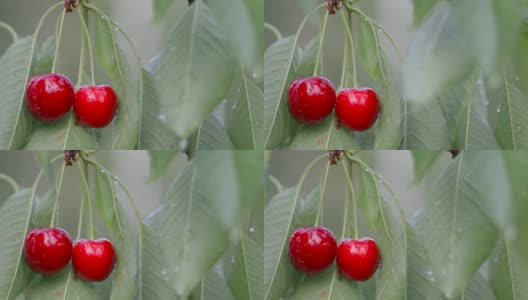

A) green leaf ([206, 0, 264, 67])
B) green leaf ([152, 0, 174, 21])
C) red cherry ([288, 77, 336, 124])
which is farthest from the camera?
red cherry ([288, 77, 336, 124])

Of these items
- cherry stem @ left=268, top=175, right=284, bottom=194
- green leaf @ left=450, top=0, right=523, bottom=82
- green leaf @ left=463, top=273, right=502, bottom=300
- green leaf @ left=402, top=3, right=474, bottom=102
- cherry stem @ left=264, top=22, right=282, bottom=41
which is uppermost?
green leaf @ left=450, top=0, right=523, bottom=82

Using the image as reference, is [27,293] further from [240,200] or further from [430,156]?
[430,156]

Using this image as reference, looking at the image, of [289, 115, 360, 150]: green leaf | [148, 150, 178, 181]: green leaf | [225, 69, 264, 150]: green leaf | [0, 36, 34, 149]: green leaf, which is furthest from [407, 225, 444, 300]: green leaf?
[0, 36, 34, 149]: green leaf

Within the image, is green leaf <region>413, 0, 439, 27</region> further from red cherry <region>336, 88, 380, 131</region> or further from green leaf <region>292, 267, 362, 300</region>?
green leaf <region>292, 267, 362, 300</region>

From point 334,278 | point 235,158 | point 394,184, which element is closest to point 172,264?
point 235,158

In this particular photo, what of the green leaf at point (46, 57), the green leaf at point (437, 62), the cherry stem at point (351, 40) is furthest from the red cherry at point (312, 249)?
the green leaf at point (46, 57)

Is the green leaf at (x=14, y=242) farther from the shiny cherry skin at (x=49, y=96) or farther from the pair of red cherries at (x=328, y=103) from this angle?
the pair of red cherries at (x=328, y=103)
